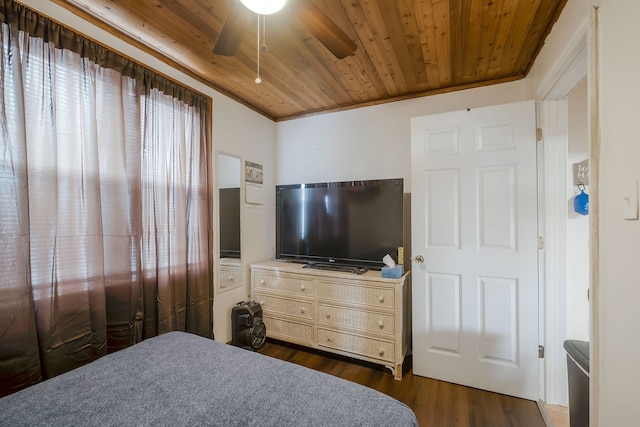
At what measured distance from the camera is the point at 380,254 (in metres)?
2.49

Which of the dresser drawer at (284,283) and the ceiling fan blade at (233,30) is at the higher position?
the ceiling fan blade at (233,30)

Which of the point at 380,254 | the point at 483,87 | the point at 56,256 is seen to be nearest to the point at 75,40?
the point at 56,256

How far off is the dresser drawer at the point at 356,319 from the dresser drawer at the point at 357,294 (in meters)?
0.08

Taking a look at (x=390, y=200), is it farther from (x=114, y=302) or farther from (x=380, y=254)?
(x=114, y=302)

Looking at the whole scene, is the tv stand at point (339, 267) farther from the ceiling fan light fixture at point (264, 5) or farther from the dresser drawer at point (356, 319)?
the ceiling fan light fixture at point (264, 5)

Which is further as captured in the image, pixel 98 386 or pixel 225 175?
pixel 225 175

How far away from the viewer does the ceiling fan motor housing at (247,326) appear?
2.50 metres

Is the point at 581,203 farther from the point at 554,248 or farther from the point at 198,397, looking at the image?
the point at 198,397

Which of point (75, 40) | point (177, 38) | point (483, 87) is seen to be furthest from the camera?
point (483, 87)

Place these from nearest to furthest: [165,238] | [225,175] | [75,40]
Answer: [75,40] < [165,238] < [225,175]

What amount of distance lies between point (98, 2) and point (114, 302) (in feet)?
5.62

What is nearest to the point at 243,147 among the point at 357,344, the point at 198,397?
the point at 357,344

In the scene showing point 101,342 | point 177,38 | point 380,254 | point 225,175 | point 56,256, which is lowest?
point 101,342

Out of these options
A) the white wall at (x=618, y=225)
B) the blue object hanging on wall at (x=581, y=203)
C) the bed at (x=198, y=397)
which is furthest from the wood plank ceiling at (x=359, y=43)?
the bed at (x=198, y=397)
